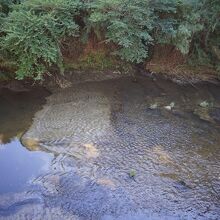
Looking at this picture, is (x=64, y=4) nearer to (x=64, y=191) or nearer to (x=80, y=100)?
(x=80, y=100)

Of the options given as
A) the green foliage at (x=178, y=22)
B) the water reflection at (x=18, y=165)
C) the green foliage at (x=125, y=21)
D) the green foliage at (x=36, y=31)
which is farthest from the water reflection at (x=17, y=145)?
the green foliage at (x=178, y=22)

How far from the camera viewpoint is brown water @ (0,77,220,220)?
591cm

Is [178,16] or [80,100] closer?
[80,100]

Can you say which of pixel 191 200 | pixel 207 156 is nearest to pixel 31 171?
pixel 191 200

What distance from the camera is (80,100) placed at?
9.59 metres

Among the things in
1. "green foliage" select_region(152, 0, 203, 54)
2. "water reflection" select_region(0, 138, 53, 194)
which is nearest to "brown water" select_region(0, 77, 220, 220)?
"water reflection" select_region(0, 138, 53, 194)

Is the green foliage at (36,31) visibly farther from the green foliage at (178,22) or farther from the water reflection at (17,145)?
the green foliage at (178,22)

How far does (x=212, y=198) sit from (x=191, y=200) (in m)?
0.42

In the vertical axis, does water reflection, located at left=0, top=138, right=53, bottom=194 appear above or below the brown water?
below

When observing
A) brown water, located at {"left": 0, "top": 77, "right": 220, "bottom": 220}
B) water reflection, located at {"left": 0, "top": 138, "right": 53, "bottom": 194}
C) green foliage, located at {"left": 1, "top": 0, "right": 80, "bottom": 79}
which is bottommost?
water reflection, located at {"left": 0, "top": 138, "right": 53, "bottom": 194}

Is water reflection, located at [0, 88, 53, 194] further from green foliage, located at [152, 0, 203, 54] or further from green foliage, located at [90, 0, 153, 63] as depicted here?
green foliage, located at [152, 0, 203, 54]

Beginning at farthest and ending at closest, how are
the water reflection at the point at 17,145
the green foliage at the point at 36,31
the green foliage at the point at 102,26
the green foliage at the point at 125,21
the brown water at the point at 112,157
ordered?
the green foliage at the point at 125,21 < the green foliage at the point at 102,26 < the green foliage at the point at 36,31 < the water reflection at the point at 17,145 < the brown water at the point at 112,157

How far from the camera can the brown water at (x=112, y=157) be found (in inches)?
233

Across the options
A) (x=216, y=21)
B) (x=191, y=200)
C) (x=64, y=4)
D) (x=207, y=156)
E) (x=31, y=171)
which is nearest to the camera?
(x=191, y=200)
